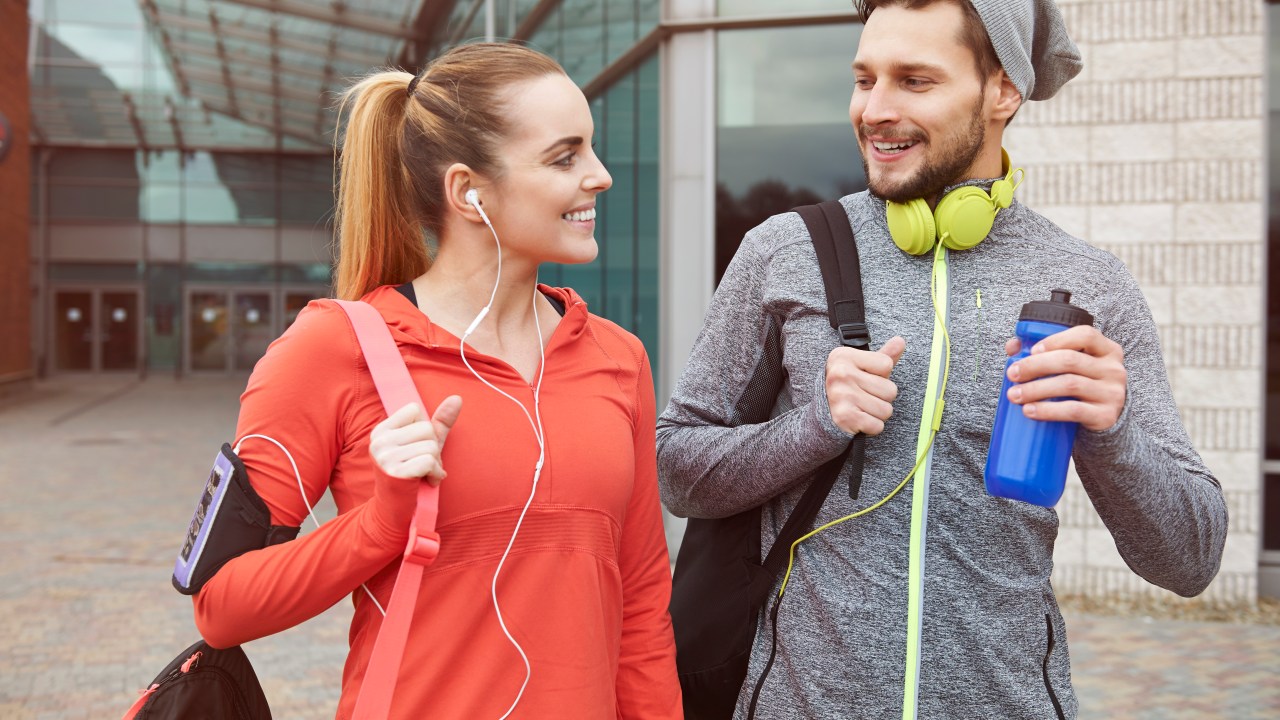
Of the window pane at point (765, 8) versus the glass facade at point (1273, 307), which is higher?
the window pane at point (765, 8)

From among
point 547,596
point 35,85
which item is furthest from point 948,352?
point 35,85

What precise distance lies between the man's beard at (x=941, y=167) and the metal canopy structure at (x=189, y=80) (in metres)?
19.5

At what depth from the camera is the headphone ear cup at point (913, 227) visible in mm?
1737

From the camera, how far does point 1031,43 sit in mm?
1830

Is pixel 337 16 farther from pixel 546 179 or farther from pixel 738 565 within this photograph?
pixel 738 565

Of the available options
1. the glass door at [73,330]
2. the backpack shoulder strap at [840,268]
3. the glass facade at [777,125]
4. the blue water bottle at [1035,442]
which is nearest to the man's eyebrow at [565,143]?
the backpack shoulder strap at [840,268]

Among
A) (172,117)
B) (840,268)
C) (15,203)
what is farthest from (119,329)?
(840,268)

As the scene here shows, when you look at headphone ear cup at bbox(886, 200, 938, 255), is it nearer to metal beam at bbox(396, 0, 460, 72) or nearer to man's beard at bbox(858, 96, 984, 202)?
man's beard at bbox(858, 96, 984, 202)

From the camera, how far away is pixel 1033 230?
5.99 feet

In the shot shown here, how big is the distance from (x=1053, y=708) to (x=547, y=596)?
80 cm

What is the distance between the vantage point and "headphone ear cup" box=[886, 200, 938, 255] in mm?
1737

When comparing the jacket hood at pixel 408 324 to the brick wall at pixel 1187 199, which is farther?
the brick wall at pixel 1187 199

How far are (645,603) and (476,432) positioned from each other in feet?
1.60

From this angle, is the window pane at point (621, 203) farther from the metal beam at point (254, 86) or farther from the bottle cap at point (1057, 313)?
the metal beam at point (254, 86)
